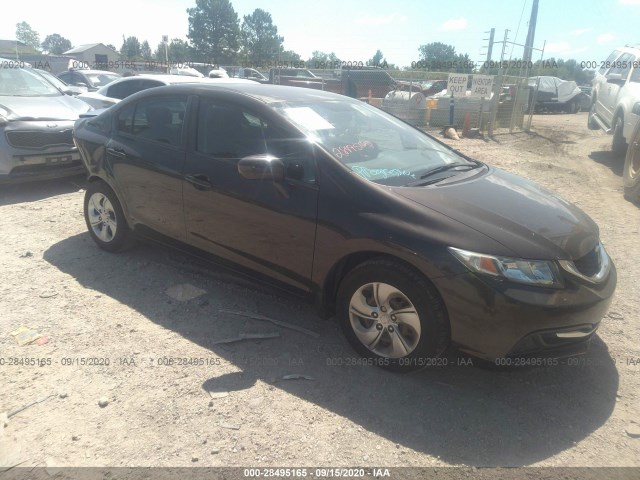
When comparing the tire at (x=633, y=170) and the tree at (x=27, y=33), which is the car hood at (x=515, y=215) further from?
the tree at (x=27, y=33)

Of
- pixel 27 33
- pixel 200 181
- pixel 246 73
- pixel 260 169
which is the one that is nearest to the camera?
pixel 260 169

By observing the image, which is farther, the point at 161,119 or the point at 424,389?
the point at 161,119

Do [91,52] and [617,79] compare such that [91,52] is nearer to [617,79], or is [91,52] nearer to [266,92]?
[617,79]

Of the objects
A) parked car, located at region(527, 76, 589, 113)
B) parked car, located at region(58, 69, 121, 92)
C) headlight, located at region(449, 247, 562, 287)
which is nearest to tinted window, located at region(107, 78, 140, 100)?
parked car, located at region(58, 69, 121, 92)

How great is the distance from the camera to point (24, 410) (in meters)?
2.69

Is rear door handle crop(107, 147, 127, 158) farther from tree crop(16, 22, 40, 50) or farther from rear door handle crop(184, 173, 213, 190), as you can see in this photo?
tree crop(16, 22, 40, 50)

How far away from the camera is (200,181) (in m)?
3.65

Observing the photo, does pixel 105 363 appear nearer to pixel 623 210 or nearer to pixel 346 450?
pixel 346 450

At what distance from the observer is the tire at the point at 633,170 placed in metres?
7.01

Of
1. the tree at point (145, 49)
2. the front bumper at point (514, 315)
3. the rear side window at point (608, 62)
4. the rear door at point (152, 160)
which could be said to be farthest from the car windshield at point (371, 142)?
the tree at point (145, 49)

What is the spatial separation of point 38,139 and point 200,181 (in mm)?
4230

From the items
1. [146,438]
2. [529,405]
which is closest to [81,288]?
[146,438]

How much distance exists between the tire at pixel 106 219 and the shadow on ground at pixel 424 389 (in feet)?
2.79

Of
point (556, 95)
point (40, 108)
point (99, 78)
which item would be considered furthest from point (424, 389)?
point (556, 95)
